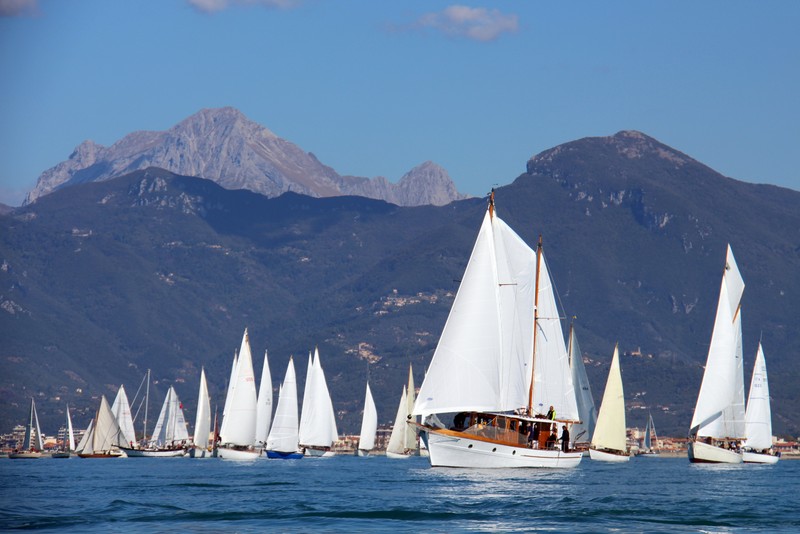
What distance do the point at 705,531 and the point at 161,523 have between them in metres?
19.1

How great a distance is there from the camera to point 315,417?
566 feet

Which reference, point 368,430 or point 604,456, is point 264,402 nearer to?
point 604,456

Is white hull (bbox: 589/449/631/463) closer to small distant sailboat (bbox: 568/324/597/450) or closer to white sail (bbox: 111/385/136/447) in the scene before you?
small distant sailboat (bbox: 568/324/597/450)

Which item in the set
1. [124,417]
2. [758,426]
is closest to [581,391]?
[758,426]

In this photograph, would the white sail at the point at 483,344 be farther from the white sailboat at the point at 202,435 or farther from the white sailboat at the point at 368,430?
the white sailboat at the point at 368,430

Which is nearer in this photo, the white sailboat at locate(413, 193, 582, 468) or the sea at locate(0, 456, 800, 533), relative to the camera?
the sea at locate(0, 456, 800, 533)

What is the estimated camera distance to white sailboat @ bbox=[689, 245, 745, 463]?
11231 cm

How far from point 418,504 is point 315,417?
Result: 11315 cm

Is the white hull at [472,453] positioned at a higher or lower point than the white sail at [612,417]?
lower

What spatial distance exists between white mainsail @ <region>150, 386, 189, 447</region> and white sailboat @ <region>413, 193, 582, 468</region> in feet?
359

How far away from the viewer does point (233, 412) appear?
141 m

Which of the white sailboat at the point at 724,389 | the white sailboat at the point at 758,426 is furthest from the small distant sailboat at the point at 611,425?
the white sailboat at the point at 724,389

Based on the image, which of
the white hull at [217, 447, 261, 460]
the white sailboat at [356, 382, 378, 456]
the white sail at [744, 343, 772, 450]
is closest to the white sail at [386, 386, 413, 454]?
the white sailboat at [356, 382, 378, 456]

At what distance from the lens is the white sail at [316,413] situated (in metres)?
171
